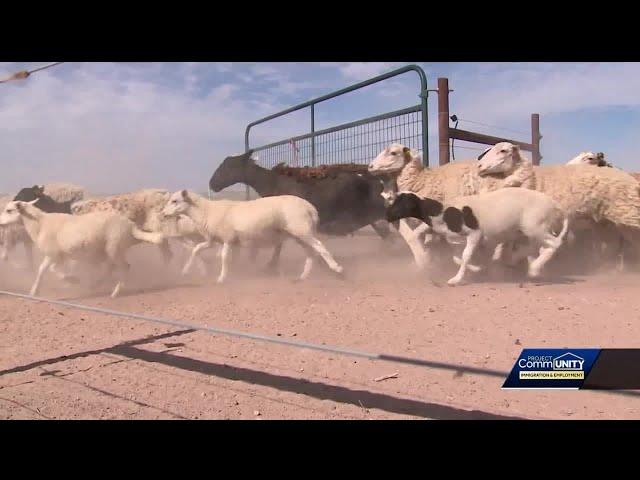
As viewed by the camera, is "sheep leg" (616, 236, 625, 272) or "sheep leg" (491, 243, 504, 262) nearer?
"sheep leg" (491, 243, 504, 262)

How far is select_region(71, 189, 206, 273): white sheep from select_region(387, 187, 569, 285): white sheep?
5.15 metres

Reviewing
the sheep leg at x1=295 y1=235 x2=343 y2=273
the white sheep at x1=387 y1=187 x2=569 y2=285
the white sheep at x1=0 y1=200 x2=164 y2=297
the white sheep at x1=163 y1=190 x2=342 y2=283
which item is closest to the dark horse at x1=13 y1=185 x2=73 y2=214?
the white sheep at x1=0 y1=200 x2=164 y2=297

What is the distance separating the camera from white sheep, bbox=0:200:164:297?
7.82m

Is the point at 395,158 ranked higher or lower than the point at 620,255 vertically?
higher

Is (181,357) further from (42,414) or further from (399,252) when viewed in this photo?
(399,252)

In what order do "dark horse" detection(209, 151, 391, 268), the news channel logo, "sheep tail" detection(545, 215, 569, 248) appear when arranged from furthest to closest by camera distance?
"dark horse" detection(209, 151, 391, 268) < "sheep tail" detection(545, 215, 569, 248) < the news channel logo

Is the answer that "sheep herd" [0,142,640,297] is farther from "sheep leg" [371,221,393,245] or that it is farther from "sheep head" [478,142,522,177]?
"sheep leg" [371,221,393,245]

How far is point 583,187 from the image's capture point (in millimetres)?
8594

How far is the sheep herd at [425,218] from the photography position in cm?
757

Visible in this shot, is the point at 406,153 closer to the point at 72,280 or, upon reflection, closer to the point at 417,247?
the point at 417,247

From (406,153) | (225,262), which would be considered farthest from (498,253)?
(225,262)

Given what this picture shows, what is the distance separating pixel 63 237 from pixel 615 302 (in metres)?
7.56

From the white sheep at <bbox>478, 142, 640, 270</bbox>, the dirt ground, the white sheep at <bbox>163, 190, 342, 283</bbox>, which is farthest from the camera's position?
the white sheep at <bbox>478, 142, 640, 270</bbox>

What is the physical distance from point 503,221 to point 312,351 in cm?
421
